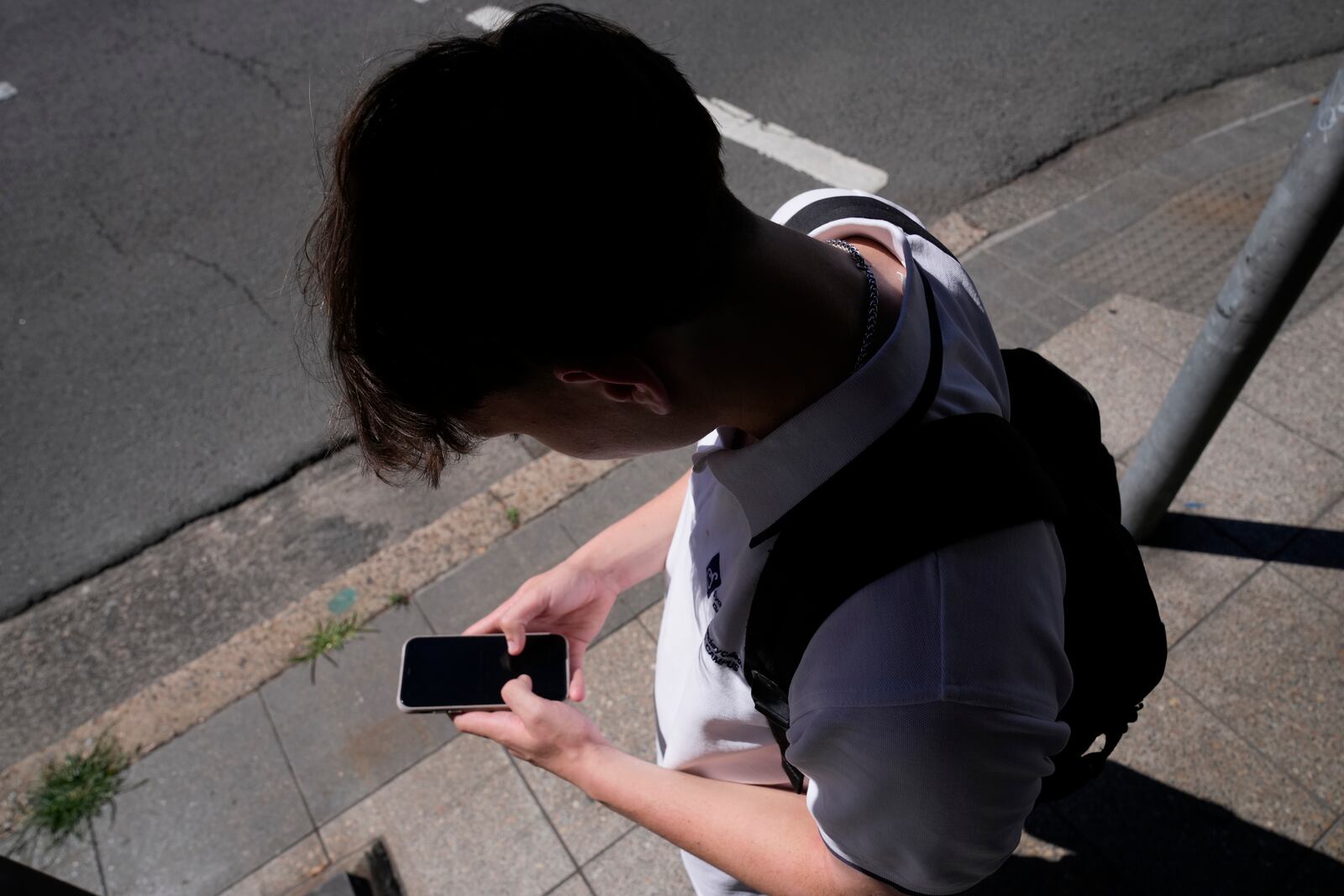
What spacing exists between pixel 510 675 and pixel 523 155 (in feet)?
3.94

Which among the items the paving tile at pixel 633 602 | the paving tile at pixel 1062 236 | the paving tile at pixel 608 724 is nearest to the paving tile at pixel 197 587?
the paving tile at pixel 633 602

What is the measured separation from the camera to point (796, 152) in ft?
17.0

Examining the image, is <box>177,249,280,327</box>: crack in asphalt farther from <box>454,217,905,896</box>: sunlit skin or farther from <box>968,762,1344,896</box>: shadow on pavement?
<box>968,762,1344,896</box>: shadow on pavement

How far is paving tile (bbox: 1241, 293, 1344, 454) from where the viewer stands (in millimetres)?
3383

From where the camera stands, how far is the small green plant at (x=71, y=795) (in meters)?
2.66

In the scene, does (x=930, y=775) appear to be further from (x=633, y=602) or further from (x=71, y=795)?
(x=71, y=795)

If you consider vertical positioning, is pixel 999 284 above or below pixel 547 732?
below

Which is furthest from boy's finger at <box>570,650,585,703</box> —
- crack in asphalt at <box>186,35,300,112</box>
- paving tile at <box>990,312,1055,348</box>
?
crack in asphalt at <box>186,35,300,112</box>

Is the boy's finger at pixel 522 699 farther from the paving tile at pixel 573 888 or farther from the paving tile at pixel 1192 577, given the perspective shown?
the paving tile at pixel 1192 577

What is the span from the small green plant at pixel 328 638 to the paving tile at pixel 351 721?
17 millimetres

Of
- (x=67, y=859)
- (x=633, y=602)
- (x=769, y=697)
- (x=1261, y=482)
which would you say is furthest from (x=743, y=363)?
(x=1261, y=482)

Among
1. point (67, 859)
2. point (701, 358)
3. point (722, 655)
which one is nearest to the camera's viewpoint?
point (701, 358)

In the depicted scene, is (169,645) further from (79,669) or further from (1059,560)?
(1059,560)

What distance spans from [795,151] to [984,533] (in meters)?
4.64
